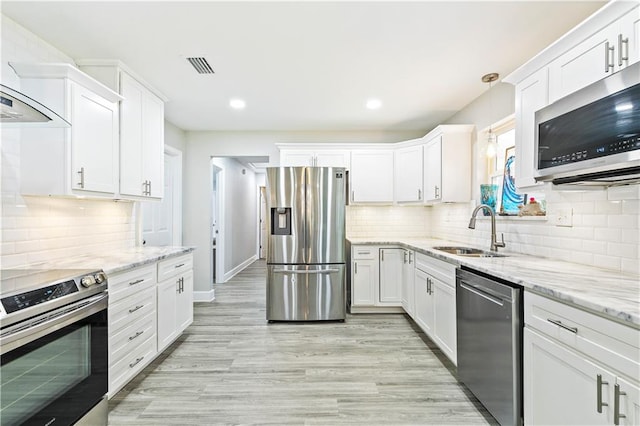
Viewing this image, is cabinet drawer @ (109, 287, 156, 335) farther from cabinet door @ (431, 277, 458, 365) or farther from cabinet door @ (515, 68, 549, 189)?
cabinet door @ (515, 68, 549, 189)

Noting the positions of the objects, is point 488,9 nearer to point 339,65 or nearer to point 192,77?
point 339,65

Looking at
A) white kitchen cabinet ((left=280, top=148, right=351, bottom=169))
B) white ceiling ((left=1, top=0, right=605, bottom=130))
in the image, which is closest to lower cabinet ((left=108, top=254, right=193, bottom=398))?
white ceiling ((left=1, top=0, right=605, bottom=130))

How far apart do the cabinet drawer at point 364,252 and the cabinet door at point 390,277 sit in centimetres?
9

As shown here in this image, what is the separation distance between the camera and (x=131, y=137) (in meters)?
2.55

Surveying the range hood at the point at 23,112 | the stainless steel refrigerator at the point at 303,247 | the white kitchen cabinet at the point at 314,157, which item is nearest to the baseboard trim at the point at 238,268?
the stainless steel refrigerator at the point at 303,247

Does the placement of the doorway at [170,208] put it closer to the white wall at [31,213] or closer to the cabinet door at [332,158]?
the white wall at [31,213]

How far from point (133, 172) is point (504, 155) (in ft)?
11.3

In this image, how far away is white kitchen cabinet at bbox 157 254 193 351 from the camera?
248 cm

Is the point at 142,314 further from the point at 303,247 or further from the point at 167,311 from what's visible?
the point at 303,247

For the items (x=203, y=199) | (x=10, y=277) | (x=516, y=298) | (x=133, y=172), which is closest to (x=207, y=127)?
(x=203, y=199)

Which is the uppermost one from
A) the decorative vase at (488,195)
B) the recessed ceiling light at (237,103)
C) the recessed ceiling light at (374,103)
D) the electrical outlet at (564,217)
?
the recessed ceiling light at (374,103)

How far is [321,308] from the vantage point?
11.5ft

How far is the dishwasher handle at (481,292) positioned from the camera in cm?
167

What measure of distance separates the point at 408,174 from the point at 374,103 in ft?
3.71
